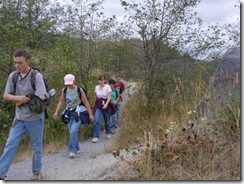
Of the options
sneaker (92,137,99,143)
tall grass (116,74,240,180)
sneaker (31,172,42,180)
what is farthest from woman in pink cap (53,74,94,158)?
tall grass (116,74,240,180)

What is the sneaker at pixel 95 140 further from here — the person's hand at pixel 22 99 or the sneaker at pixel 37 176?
the person's hand at pixel 22 99

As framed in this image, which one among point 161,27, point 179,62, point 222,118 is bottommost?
point 222,118

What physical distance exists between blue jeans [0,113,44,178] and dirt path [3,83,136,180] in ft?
1.64

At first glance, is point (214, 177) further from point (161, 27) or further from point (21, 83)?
point (161, 27)

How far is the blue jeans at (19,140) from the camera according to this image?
17.7 ft

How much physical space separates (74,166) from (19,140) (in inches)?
55.9

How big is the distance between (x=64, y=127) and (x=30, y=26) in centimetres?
317

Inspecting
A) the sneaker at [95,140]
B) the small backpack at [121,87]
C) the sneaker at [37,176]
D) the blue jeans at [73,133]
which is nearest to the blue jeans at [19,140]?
the sneaker at [37,176]

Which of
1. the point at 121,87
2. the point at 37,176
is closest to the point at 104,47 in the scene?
the point at 121,87

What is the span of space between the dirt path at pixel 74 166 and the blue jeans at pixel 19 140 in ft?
1.64

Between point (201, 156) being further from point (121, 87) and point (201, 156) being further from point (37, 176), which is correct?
point (121, 87)

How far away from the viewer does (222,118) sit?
5.30 metres

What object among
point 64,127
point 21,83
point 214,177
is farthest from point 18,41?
point 214,177

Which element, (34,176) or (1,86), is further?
(1,86)
